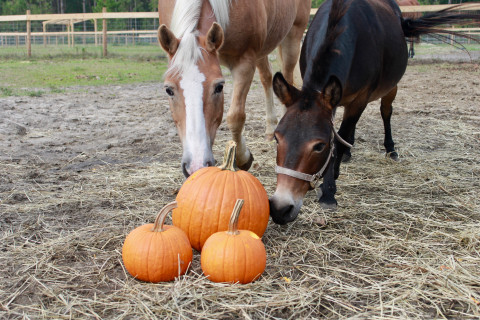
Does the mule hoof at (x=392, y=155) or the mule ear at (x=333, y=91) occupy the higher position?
the mule ear at (x=333, y=91)

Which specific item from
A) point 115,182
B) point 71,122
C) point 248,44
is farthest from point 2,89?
point 248,44

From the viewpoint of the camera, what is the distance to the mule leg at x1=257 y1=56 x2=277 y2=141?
558cm

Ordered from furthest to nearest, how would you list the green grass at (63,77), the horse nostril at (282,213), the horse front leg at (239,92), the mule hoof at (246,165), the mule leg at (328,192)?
1. the green grass at (63,77)
2. the mule hoof at (246,165)
3. the horse front leg at (239,92)
4. the mule leg at (328,192)
5. the horse nostril at (282,213)

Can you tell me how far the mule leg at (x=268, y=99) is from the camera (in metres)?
5.58

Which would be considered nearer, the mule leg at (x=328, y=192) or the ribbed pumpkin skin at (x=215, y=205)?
the ribbed pumpkin skin at (x=215, y=205)

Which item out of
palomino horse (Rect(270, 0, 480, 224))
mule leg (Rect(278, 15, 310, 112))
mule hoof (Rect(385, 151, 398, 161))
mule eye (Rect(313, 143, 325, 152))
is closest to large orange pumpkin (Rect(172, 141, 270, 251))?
palomino horse (Rect(270, 0, 480, 224))

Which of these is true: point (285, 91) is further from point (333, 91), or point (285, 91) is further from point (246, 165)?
point (246, 165)

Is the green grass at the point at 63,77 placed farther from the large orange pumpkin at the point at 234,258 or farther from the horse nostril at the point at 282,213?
the large orange pumpkin at the point at 234,258

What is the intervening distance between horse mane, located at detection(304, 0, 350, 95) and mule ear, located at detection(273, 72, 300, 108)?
0.18m

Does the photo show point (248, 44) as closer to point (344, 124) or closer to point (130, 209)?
point (344, 124)

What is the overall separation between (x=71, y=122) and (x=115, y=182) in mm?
2895

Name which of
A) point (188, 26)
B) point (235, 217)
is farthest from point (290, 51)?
point (235, 217)

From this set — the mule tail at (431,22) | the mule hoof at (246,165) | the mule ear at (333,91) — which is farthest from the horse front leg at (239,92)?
the mule tail at (431,22)

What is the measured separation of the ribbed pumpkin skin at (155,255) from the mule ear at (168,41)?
1.45 metres
